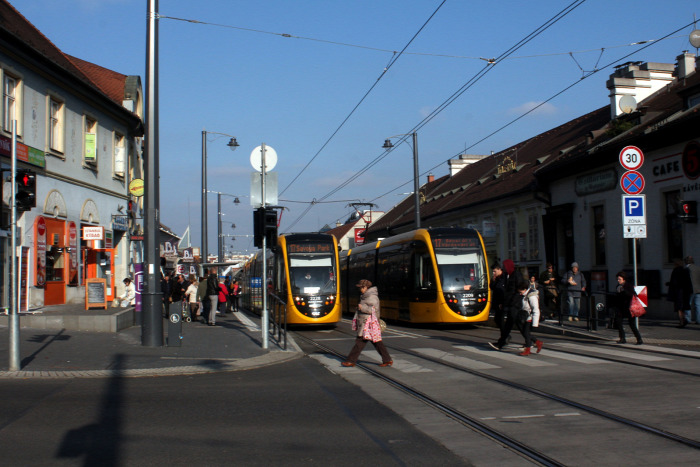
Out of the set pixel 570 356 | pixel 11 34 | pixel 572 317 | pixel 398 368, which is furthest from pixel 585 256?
pixel 11 34

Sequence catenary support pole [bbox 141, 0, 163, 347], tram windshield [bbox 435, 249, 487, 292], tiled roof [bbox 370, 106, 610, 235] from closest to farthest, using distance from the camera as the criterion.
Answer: catenary support pole [bbox 141, 0, 163, 347] → tram windshield [bbox 435, 249, 487, 292] → tiled roof [bbox 370, 106, 610, 235]

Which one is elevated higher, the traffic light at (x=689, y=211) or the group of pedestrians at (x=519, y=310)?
the traffic light at (x=689, y=211)

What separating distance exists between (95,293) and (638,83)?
72.2 feet

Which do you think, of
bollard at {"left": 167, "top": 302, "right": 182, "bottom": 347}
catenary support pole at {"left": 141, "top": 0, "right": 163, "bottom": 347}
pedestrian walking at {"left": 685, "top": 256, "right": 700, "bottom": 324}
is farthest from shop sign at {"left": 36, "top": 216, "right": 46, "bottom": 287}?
pedestrian walking at {"left": 685, "top": 256, "right": 700, "bottom": 324}

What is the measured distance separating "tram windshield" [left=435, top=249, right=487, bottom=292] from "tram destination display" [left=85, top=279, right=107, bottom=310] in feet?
32.5

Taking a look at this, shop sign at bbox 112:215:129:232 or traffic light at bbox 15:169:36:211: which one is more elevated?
shop sign at bbox 112:215:129:232

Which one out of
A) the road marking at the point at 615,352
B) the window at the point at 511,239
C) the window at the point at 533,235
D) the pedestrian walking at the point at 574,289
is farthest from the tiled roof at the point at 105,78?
the road marking at the point at 615,352

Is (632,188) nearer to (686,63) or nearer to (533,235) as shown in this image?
(686,63)

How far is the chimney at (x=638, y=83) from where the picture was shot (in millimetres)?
30000

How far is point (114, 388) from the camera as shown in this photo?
10.5m

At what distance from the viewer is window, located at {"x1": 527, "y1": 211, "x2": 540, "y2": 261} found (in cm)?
3238

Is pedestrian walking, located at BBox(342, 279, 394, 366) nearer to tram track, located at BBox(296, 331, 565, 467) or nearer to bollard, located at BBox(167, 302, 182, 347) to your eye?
tram track, located at BBox(296, 331, 565, 467)

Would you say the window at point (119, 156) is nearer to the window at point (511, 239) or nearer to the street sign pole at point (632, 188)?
the window at point (511, 239)

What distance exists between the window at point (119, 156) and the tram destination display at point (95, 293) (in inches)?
385
